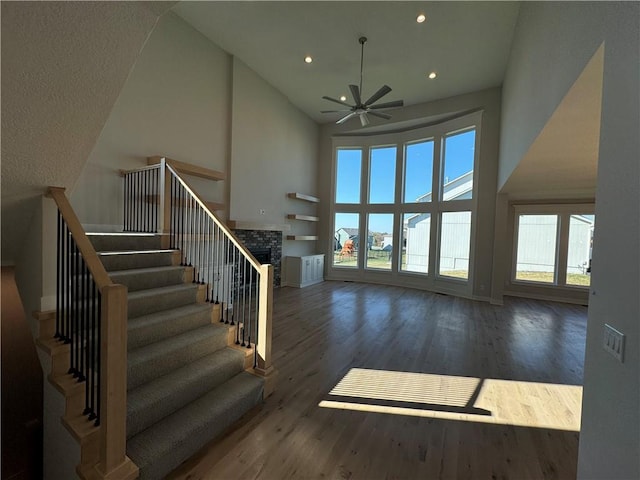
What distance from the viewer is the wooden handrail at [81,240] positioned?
1.70m

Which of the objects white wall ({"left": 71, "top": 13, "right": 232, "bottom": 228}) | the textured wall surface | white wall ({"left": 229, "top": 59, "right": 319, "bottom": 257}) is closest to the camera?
the textured wall surface

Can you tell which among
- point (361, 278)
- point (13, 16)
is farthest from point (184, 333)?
point (361, 278)

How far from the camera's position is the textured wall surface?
1.43m

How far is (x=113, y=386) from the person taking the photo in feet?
5.33

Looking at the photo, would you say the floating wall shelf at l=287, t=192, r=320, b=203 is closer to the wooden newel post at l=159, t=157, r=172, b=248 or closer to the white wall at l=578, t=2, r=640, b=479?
the wooden newel post at l=159, t=157, r=172, b=248

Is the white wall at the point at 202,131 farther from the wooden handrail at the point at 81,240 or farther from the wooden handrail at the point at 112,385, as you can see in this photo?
the wooden handrail at the point at 112,385

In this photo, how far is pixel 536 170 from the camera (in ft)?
15.0

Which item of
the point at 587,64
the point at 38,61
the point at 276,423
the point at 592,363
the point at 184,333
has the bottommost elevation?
the point at 276,423

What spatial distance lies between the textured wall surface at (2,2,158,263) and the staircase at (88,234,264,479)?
3.36ft

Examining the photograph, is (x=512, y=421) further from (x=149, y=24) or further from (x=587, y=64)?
(x=149, y=24)

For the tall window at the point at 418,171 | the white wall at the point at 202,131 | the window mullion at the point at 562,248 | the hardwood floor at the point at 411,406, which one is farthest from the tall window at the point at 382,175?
the hardwood floor at the point at 411,406

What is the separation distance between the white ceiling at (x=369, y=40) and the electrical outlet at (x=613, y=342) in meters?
5.05

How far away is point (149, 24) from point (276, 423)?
115 inches

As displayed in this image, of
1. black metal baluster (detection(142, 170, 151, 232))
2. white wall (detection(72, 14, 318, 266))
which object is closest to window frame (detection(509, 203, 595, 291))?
white wall (detection(72, 14, 318, 266))
